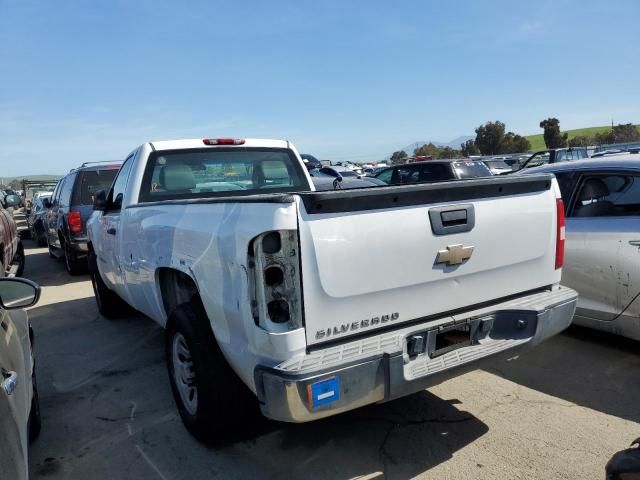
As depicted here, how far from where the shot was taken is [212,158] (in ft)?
15.8

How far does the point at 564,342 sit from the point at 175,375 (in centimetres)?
348

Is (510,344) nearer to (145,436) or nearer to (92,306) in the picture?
(145,436)

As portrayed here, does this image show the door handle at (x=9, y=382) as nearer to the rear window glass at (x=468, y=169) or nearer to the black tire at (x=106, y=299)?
the black tire at (x=106, y=299)

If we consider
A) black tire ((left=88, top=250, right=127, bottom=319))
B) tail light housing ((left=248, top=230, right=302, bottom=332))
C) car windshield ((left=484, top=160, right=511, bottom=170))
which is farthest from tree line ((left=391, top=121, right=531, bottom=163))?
tail light housing ((left=248, top=230, right=302, bottom=332))

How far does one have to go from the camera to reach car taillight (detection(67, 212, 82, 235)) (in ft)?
29.2

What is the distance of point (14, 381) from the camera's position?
2.20 meters

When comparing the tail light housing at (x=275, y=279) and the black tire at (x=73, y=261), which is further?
the black tire at (x=73, y=261)

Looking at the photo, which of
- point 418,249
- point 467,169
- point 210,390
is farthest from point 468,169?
point 210,390

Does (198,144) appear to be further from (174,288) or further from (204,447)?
(204,447)

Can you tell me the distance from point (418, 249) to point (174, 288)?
1959 mm

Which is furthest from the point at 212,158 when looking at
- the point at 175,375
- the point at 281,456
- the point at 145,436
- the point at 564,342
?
the point at 564,342

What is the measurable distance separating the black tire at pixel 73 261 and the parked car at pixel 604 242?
824cm

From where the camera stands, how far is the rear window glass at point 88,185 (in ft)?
29.8

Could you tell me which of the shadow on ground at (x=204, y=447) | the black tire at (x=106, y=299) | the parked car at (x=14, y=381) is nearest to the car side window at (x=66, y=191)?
the black tire at (x=106, y=299)
